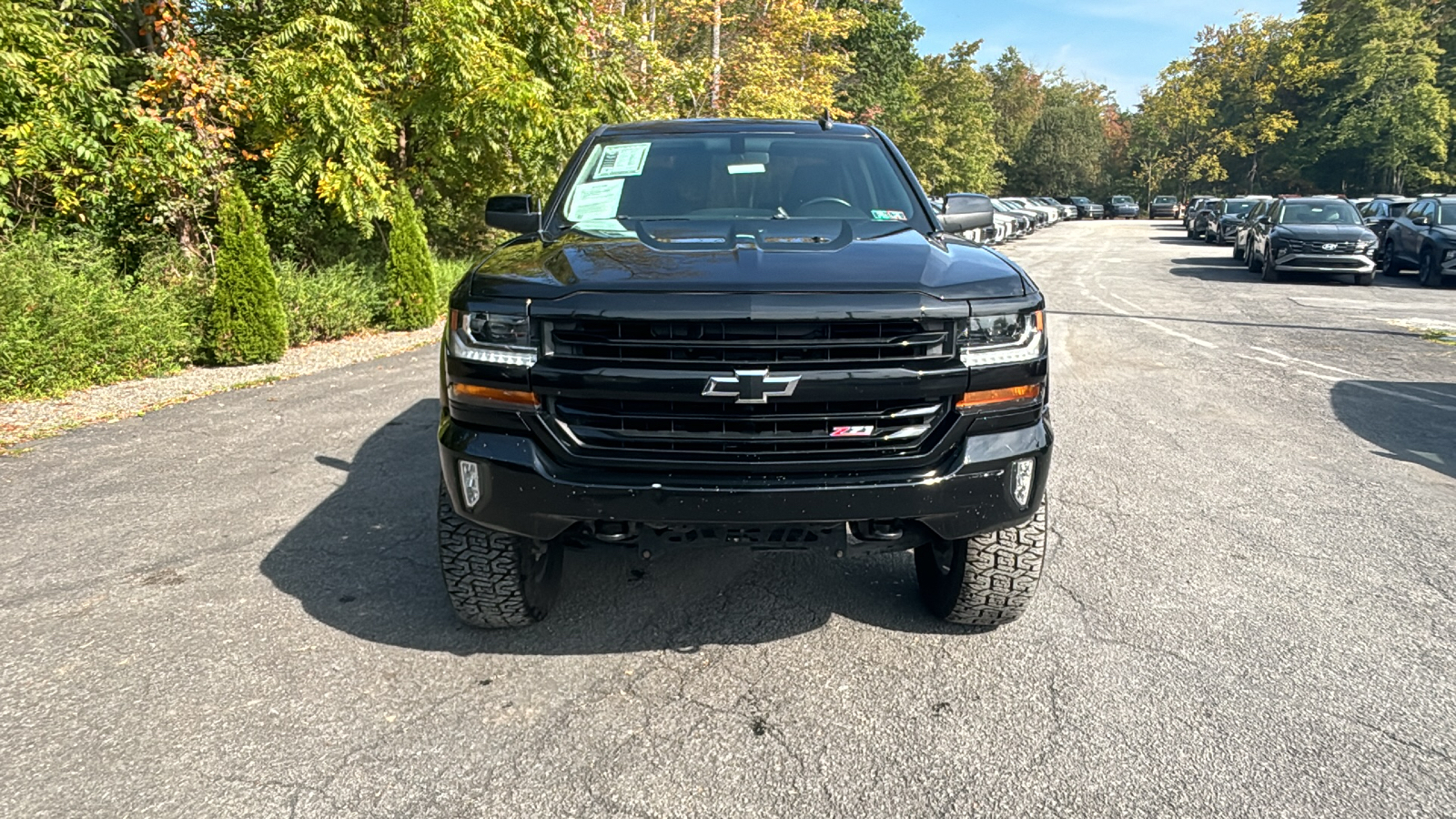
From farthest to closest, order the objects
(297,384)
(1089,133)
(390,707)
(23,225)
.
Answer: (1089,133) < (23,225) < (297,384) < (390,707)

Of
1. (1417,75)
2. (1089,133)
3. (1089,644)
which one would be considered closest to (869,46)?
(1417,75)

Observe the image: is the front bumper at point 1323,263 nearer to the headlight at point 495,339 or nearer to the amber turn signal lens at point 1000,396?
the amber turn signal lens at point 1000,396

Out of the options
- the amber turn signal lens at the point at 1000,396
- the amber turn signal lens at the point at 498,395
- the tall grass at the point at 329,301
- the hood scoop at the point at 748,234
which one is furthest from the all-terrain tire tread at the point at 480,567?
the tall grass at the point at 329,301

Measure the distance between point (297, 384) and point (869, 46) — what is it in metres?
42.9

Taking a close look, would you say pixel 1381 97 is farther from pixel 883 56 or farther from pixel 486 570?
pixel 486 570

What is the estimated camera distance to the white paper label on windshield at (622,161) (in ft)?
13.8

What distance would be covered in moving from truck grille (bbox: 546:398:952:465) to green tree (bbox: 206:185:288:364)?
25.1 ft

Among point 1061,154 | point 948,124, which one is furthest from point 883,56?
point 1061,154

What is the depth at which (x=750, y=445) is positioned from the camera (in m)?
2.74

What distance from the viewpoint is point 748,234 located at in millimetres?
3379

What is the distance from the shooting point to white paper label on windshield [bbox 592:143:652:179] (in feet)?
13.8

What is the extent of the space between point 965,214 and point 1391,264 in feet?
61.8

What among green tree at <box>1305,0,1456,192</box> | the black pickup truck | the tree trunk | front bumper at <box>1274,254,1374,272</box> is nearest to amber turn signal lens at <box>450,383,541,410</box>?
the black pickup truck

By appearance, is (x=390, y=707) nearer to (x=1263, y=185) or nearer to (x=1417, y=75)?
(x=1417, y=75)
